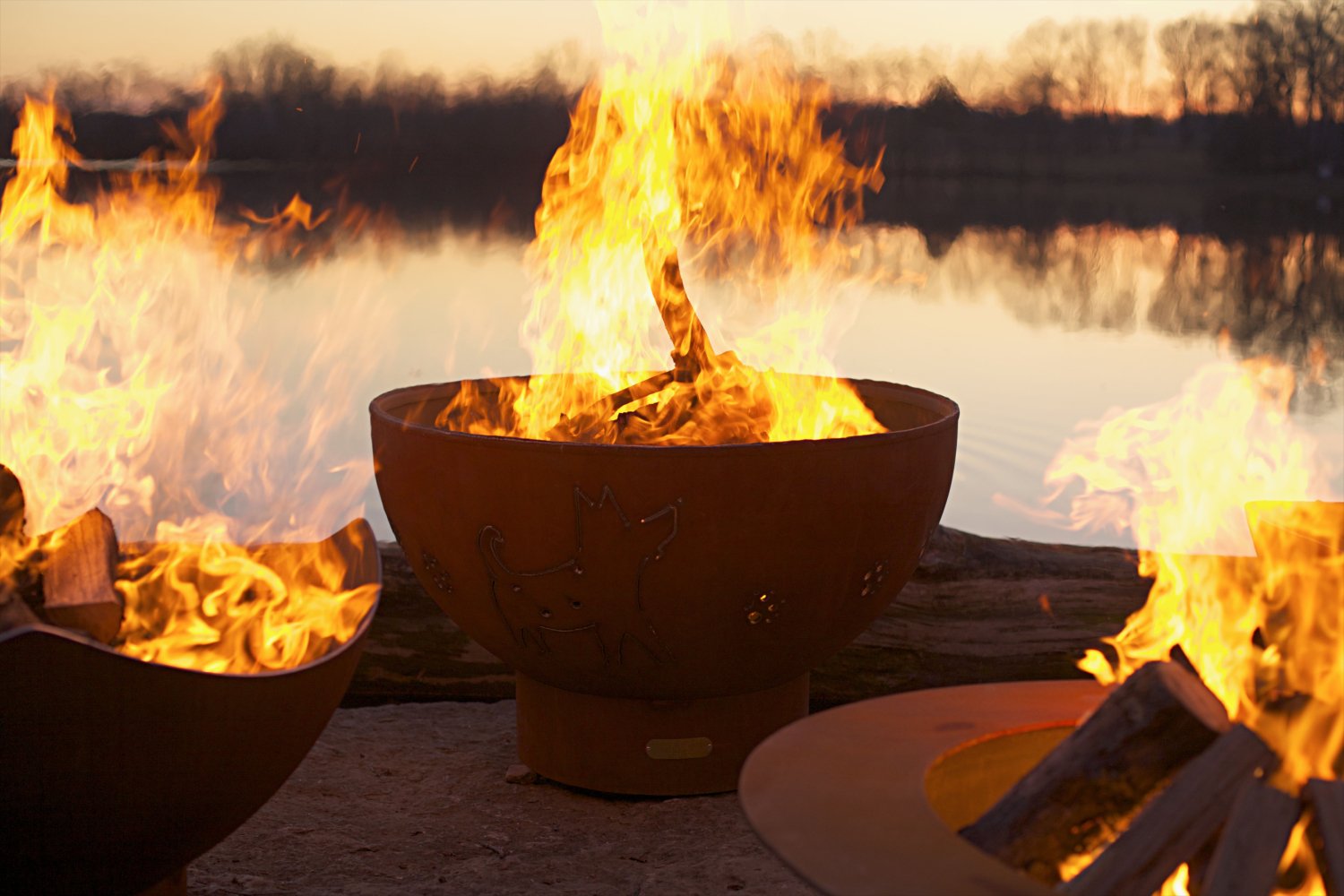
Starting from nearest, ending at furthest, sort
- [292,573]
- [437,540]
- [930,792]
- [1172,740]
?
[1172,740] → [930,792] → [292,573] → [437,540]

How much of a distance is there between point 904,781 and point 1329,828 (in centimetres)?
44

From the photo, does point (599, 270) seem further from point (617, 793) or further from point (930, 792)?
point (930, 792)

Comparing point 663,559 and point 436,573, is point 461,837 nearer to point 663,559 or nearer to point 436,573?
point 436,573

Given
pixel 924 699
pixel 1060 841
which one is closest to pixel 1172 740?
pixel 1060 841

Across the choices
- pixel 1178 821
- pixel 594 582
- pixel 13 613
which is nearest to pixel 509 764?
pixel 594 582

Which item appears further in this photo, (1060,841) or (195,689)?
(195,689)

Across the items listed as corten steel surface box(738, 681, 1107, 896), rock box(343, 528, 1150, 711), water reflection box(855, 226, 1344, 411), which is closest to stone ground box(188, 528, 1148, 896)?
rock box(343, 528, 1150, 711)

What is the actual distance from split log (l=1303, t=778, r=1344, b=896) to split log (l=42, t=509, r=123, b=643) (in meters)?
1.65

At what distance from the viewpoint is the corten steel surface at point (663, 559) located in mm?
2430

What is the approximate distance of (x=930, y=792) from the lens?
168cm

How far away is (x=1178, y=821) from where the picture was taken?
1.42 meters

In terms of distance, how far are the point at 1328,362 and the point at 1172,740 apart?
9.10 meters

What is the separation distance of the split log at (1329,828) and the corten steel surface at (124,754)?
127cm

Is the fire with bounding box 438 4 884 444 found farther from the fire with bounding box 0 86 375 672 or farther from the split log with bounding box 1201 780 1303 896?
the split log with bounding box 1201 780 1303 896
